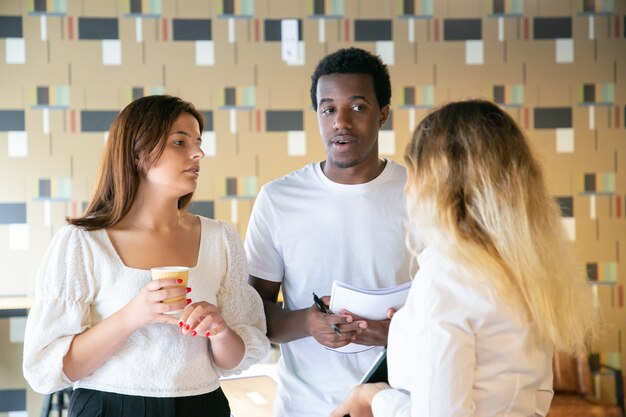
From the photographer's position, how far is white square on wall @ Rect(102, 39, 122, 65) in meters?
4.57

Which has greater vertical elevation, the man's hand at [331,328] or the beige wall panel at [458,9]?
the beige wall panel at [458,9]

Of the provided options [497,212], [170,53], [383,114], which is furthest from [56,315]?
[170,53]

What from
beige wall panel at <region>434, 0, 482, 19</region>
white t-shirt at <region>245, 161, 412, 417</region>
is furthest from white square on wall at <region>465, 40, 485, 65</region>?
white t-shirt at <region>245, 161, 412, 417</region>

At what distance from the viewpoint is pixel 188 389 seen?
66.7 inches

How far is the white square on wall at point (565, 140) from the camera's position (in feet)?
16.0

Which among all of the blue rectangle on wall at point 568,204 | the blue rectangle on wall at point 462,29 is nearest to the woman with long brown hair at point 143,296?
the blue rectangle on wall at point 462,29

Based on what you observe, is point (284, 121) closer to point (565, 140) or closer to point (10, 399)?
point (565, 140)

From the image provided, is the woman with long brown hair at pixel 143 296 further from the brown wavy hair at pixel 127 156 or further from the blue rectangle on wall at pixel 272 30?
the blue rectangle on wall at pixel 272 30

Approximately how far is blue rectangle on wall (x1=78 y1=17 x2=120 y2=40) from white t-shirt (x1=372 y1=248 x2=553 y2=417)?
12.4 ft

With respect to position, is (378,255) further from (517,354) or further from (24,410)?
(24,410)

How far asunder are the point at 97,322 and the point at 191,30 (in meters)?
3.29

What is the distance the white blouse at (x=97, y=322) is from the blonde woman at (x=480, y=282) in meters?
0.54

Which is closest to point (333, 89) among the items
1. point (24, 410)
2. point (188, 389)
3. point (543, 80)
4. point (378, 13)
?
point (188, 389)

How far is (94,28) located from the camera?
4555mm
